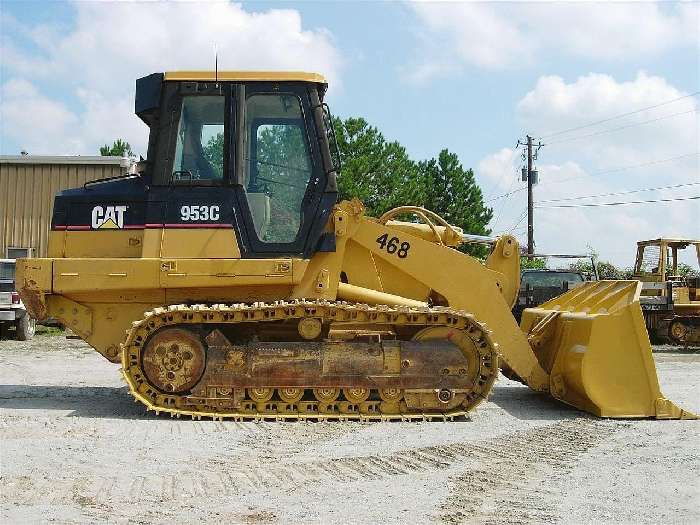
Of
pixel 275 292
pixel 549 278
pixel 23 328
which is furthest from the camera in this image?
pixel 549 278

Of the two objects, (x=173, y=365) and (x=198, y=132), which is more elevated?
(x=198, y=132)

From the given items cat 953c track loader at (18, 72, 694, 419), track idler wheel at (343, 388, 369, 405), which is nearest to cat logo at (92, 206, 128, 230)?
cat 953c track loader at (18, 72, 694, 419)

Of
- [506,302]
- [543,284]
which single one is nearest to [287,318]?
[506,302]

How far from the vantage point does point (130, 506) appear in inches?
199

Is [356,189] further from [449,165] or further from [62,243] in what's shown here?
[62,243]

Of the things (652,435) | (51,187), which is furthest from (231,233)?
(51,187)

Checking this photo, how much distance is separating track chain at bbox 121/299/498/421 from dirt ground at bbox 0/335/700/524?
8.1 inches

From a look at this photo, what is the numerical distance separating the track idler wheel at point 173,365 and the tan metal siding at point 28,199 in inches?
615

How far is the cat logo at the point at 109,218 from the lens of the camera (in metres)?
8.68

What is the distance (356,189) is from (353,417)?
100.0 feet

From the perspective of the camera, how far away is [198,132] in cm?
859

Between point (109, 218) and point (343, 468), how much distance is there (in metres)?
4.21

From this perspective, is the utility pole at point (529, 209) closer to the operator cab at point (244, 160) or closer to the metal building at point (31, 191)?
the metal building at point (31, 191)

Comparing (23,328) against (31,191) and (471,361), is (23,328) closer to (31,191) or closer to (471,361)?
(31,191)
